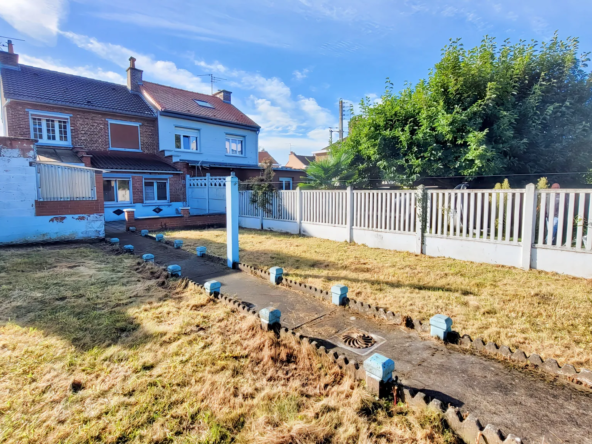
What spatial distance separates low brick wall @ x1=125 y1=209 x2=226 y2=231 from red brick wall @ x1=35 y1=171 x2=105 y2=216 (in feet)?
7.93

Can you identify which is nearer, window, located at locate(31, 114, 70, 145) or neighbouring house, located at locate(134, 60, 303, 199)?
window, located at locate(31, 114, 70, 145)

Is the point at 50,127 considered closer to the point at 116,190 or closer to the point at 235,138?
the point at 116,190

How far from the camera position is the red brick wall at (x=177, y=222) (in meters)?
13.1

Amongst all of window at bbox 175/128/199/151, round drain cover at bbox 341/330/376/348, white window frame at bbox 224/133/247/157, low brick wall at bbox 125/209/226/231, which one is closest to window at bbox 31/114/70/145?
window at bbox 175/128/199/151

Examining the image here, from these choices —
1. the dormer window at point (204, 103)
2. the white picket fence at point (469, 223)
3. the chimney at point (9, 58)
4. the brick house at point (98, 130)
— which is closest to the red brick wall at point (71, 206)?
the brick house at point (98, 130)

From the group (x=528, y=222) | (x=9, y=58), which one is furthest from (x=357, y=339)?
(x=9, y=58)

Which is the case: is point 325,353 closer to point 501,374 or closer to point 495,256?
point 501,374

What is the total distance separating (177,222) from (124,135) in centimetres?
727

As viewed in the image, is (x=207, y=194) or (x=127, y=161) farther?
(x=207, y=194)

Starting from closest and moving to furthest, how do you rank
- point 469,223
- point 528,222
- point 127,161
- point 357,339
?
point 357,339 < point 528,222 < point 469,223 < point 127,161

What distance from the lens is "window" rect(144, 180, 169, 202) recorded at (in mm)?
17203

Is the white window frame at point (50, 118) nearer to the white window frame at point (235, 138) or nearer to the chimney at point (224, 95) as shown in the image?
the white window frame at point (235, 138)

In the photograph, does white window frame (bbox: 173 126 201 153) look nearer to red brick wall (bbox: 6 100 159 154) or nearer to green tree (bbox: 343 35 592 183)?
red brick wall (bbox: 6 100 159 154)

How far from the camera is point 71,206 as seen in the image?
387 inches
